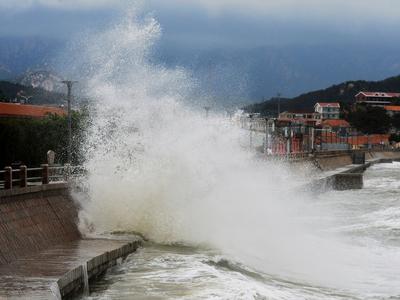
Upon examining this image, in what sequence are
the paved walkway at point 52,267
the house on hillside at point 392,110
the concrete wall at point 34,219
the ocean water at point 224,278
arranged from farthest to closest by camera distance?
1. the house on hillside at point 392,110
2. the concrete wall at point 34,219
3. the ocean water at point 224,278
4. the paved walkway at point 52,267

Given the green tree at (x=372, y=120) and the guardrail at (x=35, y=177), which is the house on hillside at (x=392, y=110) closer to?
the green tree at (x=372, y=120)

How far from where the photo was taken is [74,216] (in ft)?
57.7

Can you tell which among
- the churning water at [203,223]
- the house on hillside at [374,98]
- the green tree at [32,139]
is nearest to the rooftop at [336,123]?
the house on hillside at [374,98]

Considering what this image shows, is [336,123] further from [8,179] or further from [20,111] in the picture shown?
[8,179]

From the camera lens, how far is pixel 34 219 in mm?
15156

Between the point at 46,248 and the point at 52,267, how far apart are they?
8.16 ft

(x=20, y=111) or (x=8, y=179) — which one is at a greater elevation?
(x=20, y=111)

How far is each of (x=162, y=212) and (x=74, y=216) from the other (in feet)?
7.77

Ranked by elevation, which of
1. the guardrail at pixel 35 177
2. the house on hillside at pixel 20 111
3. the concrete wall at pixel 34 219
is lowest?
the concrete wall at pixel 34 219

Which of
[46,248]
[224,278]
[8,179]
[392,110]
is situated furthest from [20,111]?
[392,110]

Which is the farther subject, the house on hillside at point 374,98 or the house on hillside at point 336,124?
the house on hillside at point 374,98

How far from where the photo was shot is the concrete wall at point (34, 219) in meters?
13.3

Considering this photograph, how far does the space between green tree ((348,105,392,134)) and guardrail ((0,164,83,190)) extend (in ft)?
484

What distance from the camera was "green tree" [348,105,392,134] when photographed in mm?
162875
